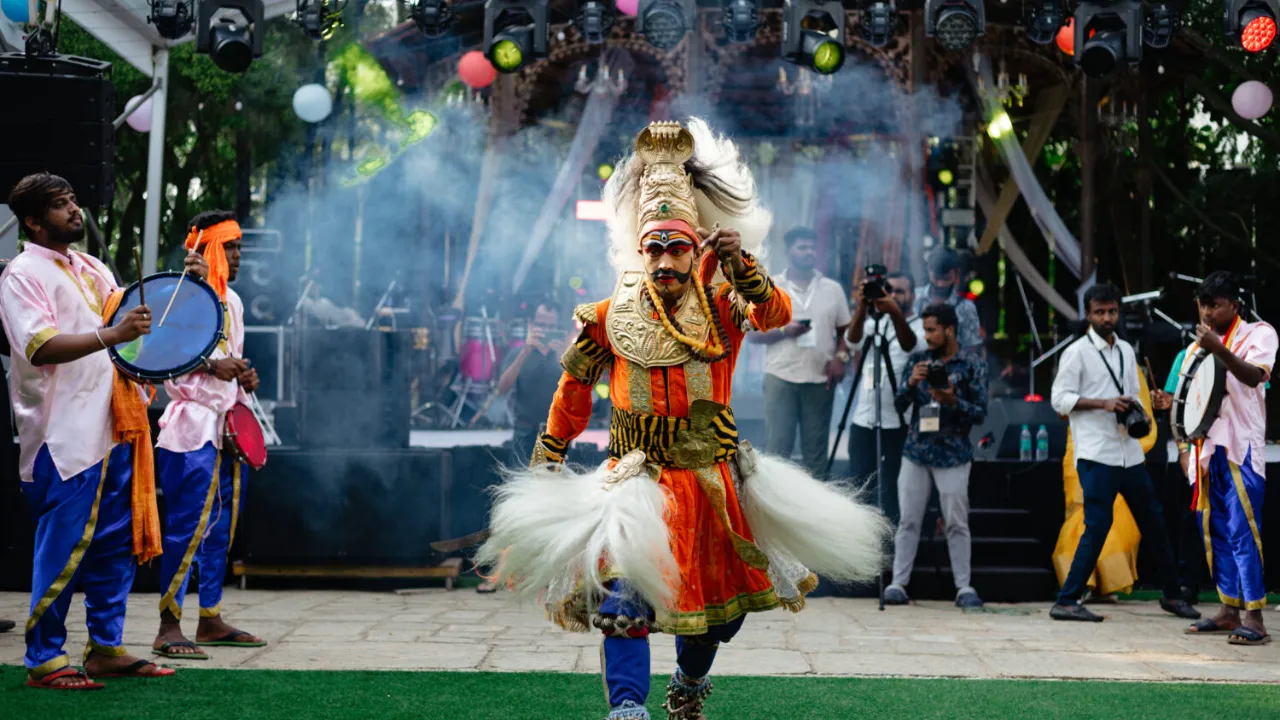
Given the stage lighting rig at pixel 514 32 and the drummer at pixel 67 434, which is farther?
the stage lighting rig at pixel 514 32

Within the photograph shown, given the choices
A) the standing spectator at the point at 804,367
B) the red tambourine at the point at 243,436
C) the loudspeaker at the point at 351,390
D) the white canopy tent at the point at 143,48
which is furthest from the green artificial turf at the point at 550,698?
the white canopy tent at the point at 143,48

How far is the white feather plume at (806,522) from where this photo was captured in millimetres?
4035

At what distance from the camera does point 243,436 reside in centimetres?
600

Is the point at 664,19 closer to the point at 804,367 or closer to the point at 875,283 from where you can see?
the point at 804,367

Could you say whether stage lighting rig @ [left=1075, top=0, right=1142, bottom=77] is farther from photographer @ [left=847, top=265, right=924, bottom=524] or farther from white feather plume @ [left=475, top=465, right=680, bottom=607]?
white feather plume @ [left=475, top=465, right=680, bottom=607]

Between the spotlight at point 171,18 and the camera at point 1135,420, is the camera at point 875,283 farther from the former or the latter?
the spotlight at point 171,18

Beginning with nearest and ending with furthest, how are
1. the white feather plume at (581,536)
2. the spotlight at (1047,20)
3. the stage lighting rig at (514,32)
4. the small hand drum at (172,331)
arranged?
the white feather plume at (581,536)
the small hand drum at (172,331)
the stage lighting rig at (514,32)
the spotlight at (1047,20)

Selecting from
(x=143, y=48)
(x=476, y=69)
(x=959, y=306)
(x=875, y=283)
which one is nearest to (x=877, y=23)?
(x=959, y=306)

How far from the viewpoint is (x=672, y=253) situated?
4.02 meters

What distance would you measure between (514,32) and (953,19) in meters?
3.32

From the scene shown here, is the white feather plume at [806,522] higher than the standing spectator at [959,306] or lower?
lower

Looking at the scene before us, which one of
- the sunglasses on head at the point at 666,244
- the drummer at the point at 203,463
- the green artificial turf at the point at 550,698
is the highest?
the sunglasses on head at the point at 666,244

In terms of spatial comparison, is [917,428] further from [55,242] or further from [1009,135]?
[1009,135]

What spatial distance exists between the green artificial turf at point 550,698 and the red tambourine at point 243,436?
1.02m
